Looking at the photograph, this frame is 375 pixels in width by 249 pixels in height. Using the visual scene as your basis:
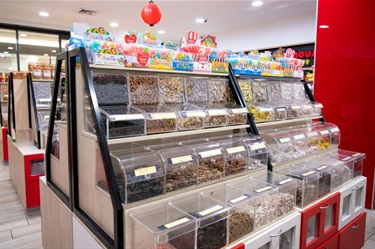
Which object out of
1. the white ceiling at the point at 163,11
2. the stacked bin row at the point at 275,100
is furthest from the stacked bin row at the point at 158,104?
the white ceiling at the point at 163,11

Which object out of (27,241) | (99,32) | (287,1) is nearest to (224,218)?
(99,32)

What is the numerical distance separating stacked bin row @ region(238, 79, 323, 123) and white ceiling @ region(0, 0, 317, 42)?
312 centimetres

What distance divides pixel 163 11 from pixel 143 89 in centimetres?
476

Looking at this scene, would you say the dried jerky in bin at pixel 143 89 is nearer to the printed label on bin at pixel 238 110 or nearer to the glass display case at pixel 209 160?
the glass display case at pixel 209 160

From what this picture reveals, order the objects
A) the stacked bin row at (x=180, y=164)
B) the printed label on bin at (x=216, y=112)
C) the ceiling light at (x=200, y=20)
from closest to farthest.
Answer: the stacked bin row at (x=180, y=164) < the printed label on bin at (x=216, y=112) < the ceiling light at (x=200, y=20)

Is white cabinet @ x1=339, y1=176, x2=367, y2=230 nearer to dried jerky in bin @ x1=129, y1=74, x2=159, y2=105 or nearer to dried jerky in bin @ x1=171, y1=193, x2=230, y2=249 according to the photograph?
dried jerky in bin @ x1=171, y1=193, x2=230, y2=249

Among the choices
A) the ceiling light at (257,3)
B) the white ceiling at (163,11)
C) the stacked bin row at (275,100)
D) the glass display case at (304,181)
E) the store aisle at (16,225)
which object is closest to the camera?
the glass display case at (304,181)

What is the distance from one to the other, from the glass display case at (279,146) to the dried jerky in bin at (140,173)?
3.53 feet

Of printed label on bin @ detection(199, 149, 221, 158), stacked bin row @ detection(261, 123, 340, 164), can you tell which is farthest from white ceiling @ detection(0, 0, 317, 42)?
printed label on bin @ detection(199, 149, 221, 158)

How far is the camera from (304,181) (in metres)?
1.99

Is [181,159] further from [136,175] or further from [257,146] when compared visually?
[257,146]

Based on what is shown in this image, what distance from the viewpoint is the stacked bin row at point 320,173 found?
1996 mm

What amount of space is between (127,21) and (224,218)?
6481mm

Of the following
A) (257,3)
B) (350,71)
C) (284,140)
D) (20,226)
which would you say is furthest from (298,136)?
(257,3)
